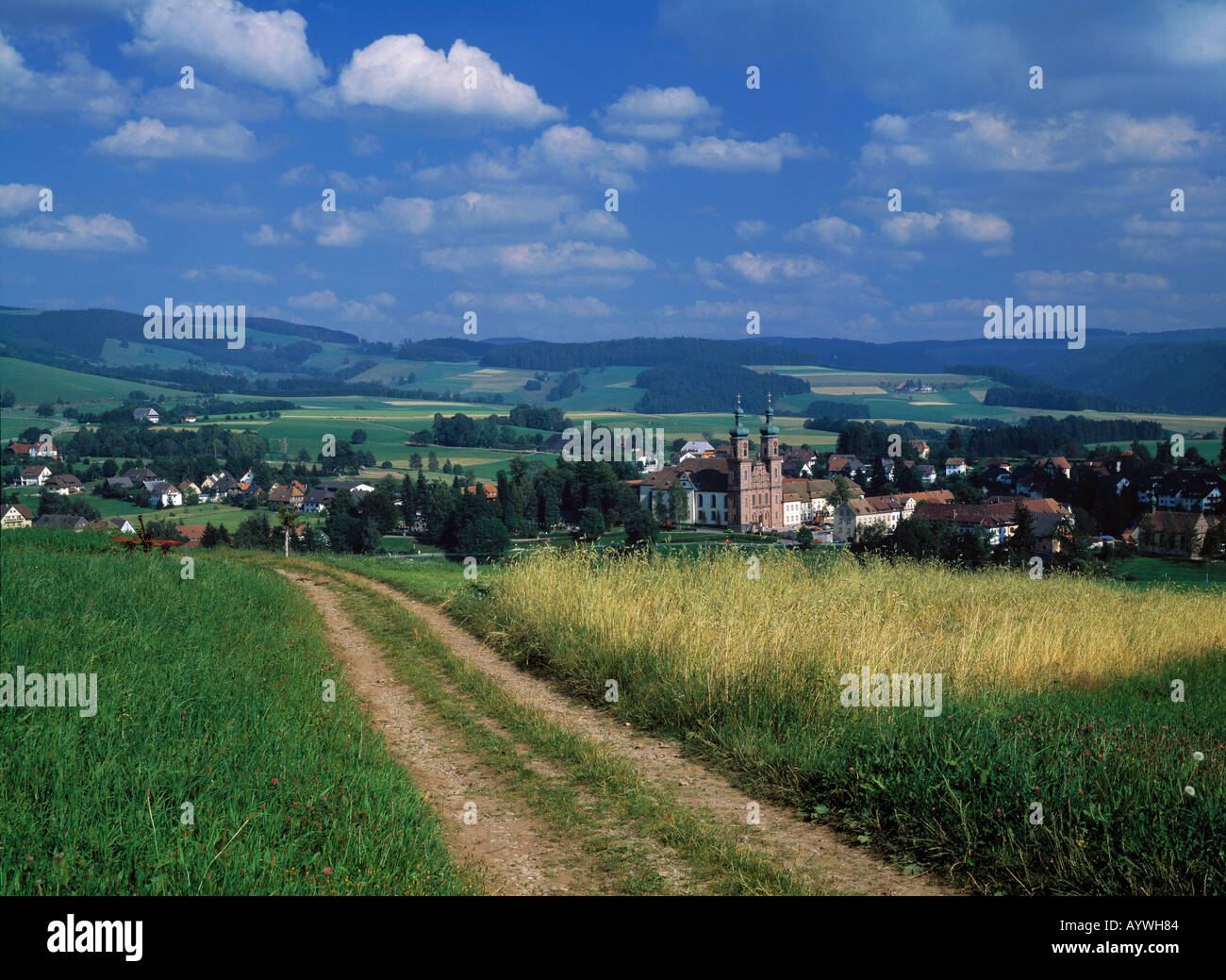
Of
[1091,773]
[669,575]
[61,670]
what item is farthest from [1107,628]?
[61,670]

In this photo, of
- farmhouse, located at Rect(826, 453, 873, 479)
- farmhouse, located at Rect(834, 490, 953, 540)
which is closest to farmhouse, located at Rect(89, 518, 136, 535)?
farmhouse, located at Rect(834, 490, 953, 540)

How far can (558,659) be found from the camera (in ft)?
35.6

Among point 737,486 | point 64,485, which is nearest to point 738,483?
point 737,486

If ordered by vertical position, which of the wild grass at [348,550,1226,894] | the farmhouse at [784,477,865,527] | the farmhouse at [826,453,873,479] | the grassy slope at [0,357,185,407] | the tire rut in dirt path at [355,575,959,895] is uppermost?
Result: the grassy slope at [0,357,185,407]

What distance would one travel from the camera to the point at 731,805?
22.0 feet

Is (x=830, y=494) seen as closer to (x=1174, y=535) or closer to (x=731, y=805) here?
(x=1174, y=535)

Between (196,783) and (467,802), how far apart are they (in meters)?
1.99

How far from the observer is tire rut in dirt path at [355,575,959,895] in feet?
17.9

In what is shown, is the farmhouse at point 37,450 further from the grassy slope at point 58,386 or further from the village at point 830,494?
the grassy slope at point 58,386

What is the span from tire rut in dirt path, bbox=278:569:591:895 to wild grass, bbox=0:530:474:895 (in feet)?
1.02

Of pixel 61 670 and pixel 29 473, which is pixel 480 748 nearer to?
pixel 61 670

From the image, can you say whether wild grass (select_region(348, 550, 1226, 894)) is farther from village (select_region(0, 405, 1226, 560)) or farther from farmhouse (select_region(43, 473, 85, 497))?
farmhouse (select_region(43, 473, 85, 497))

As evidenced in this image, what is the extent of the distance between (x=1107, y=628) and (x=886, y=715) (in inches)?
260

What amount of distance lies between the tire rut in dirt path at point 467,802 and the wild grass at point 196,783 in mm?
310
